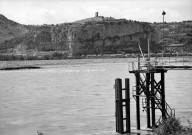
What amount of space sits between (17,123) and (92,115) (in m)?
7.65

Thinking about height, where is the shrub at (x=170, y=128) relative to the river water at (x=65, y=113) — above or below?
above

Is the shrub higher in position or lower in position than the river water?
higher

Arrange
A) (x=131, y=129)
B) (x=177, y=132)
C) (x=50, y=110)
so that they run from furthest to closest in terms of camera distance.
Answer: (x=50, y=110) → (x=131, y=129) → (x=177, y=132)

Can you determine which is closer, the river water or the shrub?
the shrub

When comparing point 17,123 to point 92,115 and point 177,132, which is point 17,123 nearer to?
point 92,115

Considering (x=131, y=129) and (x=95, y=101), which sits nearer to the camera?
(x=131, y=129)

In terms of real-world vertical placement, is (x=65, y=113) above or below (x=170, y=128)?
below

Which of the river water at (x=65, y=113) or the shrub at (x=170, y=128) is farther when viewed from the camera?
the river water at (x=65, y=113)

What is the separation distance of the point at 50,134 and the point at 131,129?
249 inches

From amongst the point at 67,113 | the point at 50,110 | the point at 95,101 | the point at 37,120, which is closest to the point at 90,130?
the point at 37,120

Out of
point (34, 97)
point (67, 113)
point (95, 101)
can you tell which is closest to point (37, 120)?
point (67, 113)

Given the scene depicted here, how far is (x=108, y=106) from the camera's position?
2087 inches

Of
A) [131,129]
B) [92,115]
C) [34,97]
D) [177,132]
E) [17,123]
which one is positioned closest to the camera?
[177,132]

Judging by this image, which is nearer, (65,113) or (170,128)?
(170,128)
